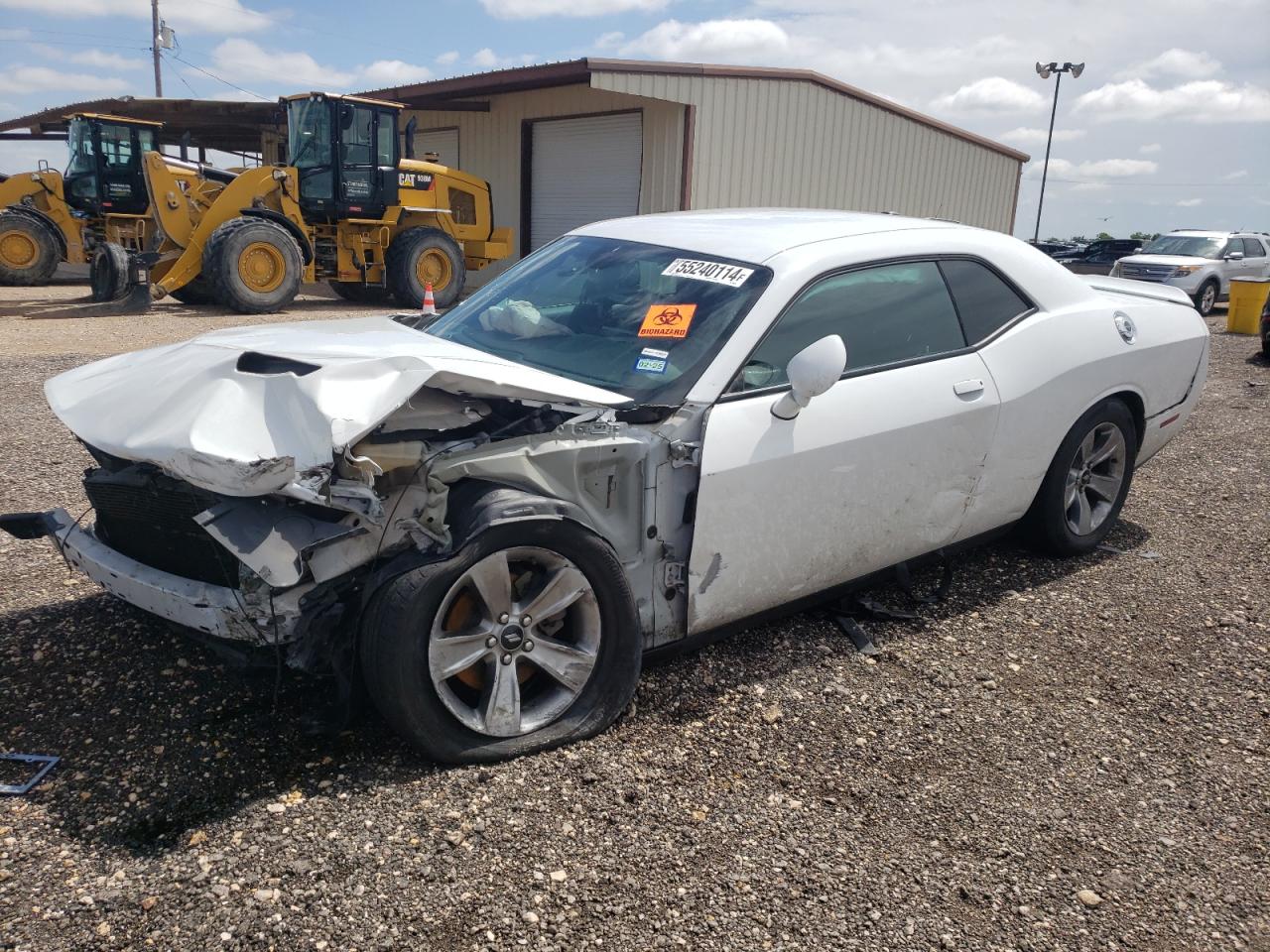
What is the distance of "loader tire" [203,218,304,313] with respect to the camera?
14.0m

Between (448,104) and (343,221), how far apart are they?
21.5ft

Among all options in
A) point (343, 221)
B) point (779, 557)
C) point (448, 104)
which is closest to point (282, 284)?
point (343, 221)

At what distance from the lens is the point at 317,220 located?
15836 millimetres

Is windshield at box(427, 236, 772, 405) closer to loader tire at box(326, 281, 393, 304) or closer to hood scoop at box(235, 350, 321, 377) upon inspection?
hood scoop at box(235, 350, 321, 377)

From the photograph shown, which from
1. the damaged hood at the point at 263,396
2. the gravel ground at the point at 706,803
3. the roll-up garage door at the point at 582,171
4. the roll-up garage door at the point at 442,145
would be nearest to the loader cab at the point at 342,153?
the roll-up garage door at the point at 582,171

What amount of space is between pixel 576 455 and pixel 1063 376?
239cm

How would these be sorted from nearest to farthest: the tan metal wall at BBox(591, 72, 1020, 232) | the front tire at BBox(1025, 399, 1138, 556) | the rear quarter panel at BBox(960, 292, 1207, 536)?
the rear quarter panel at BBox(960, 292, 1207, 536), the front tire at BBox(1025, 399, 1138, 556), the tan metal wall at BBox(591, 72, 1020, 232)

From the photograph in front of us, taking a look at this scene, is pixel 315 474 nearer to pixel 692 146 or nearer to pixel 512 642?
pixel 512 642

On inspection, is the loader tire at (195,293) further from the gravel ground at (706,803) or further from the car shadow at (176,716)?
the car shadow at (176,716)

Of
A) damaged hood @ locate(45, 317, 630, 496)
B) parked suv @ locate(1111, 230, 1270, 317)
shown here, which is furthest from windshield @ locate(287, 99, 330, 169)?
parked suv @ locate(1111, 230, 1270, 317)

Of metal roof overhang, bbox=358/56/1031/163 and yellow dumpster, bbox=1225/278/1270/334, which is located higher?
metal roof overhang, bbox=358/56/1031/163

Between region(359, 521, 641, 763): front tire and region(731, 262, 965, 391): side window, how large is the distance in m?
0.88

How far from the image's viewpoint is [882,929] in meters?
2.43

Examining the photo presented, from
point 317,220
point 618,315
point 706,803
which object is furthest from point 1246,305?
point 706,803
